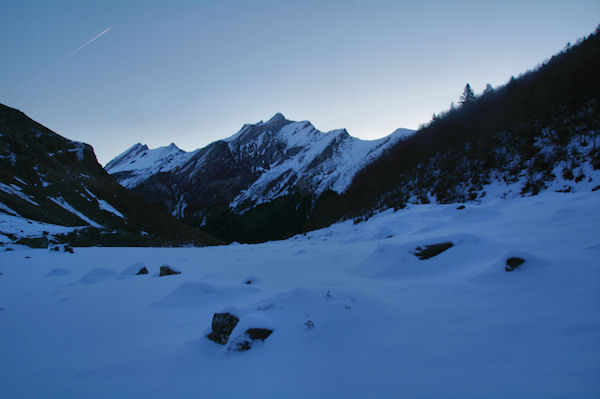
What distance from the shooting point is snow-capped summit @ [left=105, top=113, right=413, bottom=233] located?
81.0m

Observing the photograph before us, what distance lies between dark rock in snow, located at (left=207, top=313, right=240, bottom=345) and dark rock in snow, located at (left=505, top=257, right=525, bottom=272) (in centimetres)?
270

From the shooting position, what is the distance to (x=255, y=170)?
106 metres

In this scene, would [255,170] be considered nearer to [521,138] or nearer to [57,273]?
[521,138]

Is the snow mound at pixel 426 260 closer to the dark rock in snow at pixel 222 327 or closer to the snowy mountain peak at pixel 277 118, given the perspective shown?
the dark rock in snow at pixel 222 327

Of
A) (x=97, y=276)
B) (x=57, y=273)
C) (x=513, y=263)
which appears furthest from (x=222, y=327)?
(x=57, y=273)

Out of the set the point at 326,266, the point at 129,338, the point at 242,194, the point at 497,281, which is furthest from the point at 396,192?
the point at 242,194

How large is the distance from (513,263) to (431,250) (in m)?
1.43

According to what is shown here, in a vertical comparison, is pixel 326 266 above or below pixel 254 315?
below

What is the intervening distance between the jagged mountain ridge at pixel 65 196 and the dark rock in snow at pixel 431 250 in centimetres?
1669

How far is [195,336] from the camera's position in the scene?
7.98 ft

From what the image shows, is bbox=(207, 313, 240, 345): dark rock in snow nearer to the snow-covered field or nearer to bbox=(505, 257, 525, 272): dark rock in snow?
the snow-covered field

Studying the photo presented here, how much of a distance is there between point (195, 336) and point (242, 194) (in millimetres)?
93536

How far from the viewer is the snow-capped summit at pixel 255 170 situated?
81000 millimetres

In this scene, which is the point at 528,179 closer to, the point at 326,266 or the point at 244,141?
the point at 326,266
